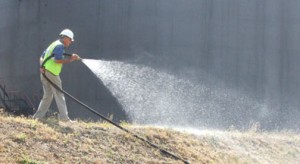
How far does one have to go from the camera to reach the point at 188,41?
14141mm

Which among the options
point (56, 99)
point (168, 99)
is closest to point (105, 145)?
point (56, 99)

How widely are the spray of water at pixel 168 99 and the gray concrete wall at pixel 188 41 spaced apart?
26 centimetres

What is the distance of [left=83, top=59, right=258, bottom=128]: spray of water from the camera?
531 inches

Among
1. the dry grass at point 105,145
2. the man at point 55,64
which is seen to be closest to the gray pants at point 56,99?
the man at point 55,64

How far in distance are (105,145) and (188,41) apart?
20.8 ft

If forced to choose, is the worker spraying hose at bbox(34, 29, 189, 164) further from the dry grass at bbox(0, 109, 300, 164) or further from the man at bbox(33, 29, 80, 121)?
the dry grass at bbox(0, 109, 300, 164)

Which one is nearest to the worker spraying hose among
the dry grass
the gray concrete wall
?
the dry grass

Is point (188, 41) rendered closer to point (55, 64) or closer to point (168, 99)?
point (168, 99)

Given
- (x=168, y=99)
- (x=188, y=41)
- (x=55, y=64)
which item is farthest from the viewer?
(x=188, y=41)

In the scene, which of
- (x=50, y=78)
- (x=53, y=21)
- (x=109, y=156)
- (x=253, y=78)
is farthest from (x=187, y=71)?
(x=109, y=156)

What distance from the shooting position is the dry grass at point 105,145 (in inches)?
293

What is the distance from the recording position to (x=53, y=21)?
47.6 ft

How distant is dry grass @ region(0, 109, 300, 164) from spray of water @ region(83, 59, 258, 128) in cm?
293

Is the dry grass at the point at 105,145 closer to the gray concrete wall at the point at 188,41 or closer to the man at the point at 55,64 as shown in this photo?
the man at the point at 55,64
